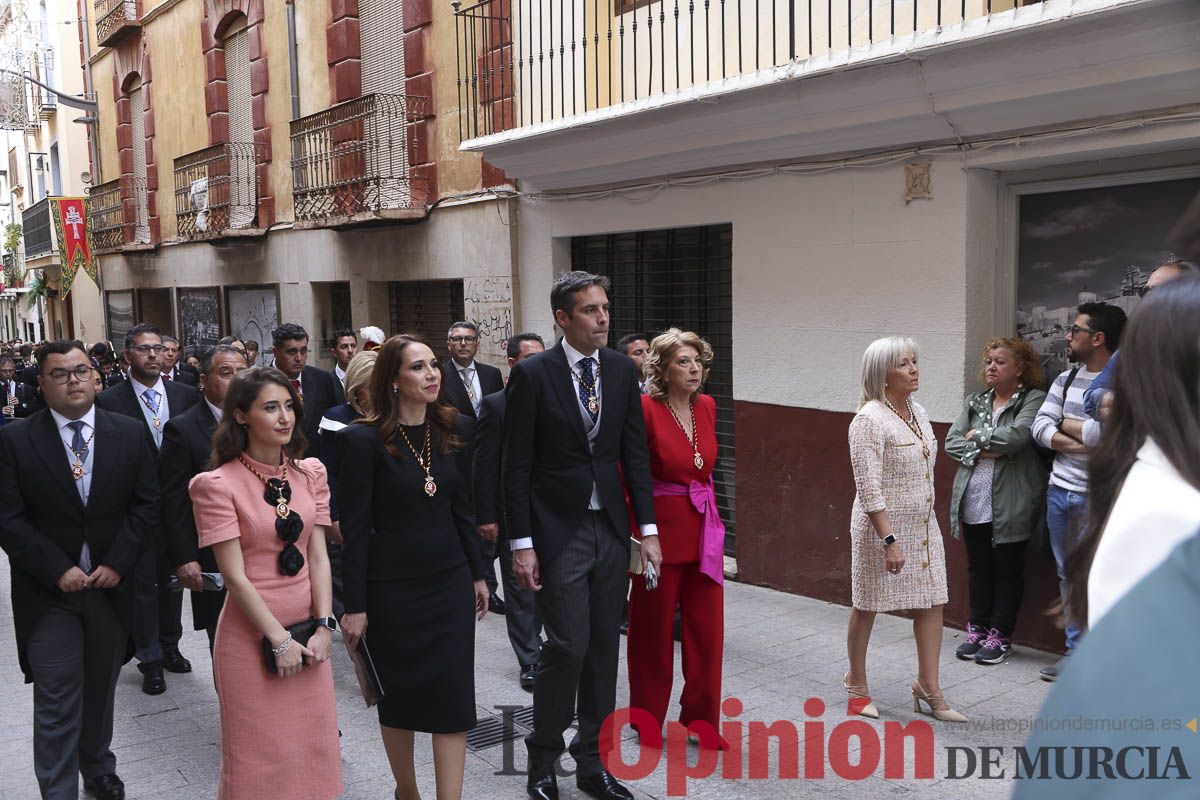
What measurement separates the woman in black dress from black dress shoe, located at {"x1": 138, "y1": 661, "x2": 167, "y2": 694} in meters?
2.53

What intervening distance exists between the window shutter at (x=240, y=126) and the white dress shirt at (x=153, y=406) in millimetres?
10000

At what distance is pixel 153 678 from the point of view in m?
5.89

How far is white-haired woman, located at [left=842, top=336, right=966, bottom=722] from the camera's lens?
16.0 feet

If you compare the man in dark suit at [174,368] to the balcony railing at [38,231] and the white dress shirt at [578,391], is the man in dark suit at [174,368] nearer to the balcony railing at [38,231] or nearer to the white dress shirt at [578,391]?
the white dress shirt at [578,391]

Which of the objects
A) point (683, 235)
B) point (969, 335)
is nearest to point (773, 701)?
point (969, 335)

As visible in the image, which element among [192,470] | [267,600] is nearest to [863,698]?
[267,600]

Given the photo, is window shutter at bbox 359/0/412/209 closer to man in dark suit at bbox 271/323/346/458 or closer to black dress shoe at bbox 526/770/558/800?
man in dark suit at bbox 271/323/346/458

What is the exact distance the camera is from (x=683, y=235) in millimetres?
8586

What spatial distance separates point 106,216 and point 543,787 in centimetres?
2141

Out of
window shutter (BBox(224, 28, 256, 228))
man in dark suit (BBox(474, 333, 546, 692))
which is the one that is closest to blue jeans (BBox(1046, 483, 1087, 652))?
man in dark suit (BBox(474, 333, 546, 692))

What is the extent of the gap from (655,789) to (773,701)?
120 cm

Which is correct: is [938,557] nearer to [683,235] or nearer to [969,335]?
[969,335]

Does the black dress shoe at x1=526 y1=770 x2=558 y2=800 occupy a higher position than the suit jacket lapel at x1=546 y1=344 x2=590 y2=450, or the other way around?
the suit jacket lapel at x1=546 y1=344 x2=590 y2=450

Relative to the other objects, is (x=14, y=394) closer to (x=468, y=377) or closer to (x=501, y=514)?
(x=468, y=377)
